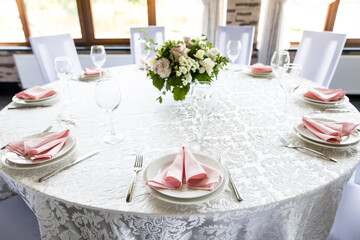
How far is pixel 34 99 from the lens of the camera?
129cm

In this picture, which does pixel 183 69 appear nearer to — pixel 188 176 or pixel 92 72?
pixel 188 176

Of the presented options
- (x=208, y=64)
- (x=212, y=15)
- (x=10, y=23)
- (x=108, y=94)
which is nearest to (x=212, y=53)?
(x=208, y=64)

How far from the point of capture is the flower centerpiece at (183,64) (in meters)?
1.08

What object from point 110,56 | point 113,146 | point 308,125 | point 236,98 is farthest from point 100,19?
point 308,125

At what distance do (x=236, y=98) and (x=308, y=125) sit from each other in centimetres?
47

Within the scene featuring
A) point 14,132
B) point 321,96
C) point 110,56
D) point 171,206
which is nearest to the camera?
point 171,206

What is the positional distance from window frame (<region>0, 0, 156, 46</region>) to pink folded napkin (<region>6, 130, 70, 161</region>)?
2.93m

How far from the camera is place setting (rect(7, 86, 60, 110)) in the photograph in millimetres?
1274

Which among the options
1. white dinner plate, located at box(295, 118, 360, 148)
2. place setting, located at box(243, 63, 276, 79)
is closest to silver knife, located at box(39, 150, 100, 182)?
white dinner plate, located at box(295, 118, 360, 148)

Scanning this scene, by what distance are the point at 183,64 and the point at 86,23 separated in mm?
2951

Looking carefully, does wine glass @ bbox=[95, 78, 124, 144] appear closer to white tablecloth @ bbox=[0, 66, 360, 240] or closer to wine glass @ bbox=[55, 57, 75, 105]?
white tablecloth @ bbox=[0, 66, 360, 240]

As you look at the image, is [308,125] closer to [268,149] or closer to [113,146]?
[268,149]

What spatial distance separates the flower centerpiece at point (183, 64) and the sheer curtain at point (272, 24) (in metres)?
2.28

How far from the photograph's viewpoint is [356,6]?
3.36 m
